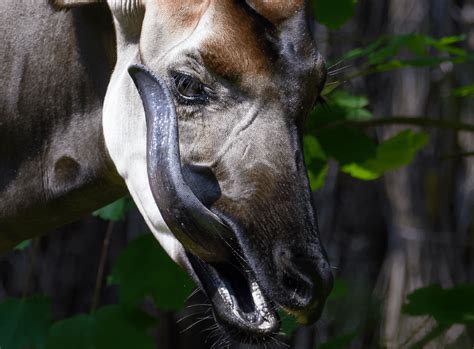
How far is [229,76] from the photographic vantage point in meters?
1.64

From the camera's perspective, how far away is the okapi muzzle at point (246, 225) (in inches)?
61.2

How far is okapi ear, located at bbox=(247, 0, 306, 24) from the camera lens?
5.43ft

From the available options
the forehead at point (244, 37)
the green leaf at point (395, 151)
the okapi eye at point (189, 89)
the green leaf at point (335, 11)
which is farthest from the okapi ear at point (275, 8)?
the green leaf at point (395, 151)

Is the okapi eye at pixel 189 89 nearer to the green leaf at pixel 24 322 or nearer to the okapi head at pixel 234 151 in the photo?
the okapi head at pixel 234 151

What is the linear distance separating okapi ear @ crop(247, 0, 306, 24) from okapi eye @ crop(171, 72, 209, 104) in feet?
0.46

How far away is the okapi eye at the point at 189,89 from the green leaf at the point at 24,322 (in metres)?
0.84

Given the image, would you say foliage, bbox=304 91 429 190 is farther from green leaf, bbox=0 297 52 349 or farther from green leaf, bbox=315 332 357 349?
green leaf, bbox=0 297 52 349

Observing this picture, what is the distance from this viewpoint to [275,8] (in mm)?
1667

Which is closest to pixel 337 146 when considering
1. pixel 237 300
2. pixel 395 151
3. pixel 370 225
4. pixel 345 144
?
pixel 345 144

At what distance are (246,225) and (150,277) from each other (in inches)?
31.9

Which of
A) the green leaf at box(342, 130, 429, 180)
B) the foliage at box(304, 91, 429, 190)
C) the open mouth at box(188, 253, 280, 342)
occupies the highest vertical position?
the open mouth at box(188, 253, 280, 342)

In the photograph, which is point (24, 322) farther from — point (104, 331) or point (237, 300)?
point (237, 300)

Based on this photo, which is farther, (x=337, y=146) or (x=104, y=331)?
(x=337, y=146)

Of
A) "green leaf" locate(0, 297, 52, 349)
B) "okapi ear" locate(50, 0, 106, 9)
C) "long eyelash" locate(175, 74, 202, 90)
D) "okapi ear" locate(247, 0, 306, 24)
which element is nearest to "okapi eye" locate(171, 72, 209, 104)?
"long eyelash" locate(175, 74, 202, 90)
